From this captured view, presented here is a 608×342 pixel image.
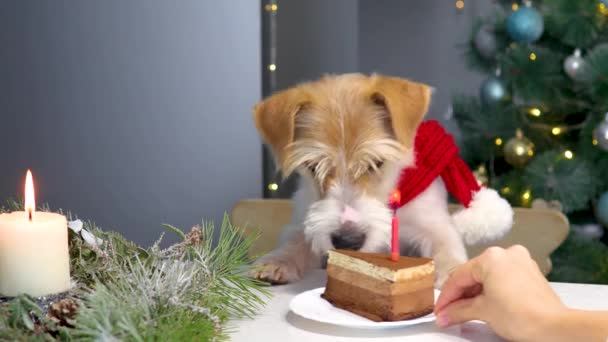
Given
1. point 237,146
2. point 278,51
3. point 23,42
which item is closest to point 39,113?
point 23,42

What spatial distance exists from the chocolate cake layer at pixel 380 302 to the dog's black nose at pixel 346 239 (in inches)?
9.7

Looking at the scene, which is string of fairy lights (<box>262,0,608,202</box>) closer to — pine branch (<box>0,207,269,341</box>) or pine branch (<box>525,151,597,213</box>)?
pine branch (<box>525,151,597,213</box>)

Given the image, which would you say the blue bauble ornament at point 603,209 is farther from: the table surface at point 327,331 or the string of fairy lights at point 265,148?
the table surface at point 327,331

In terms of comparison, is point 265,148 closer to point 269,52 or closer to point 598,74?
point 269,52

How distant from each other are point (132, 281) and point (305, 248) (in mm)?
699

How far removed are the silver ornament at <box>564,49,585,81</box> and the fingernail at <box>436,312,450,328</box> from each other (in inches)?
75.6

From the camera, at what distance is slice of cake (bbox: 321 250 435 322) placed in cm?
103

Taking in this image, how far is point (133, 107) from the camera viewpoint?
2.64 m

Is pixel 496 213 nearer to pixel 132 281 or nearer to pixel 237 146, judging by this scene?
pixel 132 281

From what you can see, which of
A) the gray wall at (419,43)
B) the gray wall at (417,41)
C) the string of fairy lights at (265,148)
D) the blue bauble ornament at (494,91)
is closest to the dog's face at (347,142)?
the string of fairy lights at (265,148)

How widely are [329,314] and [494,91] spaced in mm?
2095

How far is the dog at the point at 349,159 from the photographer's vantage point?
4.56 feet

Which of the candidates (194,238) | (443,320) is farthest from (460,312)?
(194,238)

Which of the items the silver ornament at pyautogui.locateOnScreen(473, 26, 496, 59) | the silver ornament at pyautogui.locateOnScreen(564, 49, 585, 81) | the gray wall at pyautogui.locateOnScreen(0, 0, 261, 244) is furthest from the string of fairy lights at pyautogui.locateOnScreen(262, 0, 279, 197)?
the silver ornament at pyautogui.locateOnScreen(564, 49, 585, 81)
